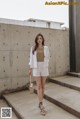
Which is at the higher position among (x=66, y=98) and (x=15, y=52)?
(x=15, y=52)

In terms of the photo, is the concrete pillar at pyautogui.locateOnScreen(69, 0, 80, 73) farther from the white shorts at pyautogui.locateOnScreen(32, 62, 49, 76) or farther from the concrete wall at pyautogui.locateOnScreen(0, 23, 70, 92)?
the white shorts at pyautogui.locateOnScreen(32, 62, 49, 76)

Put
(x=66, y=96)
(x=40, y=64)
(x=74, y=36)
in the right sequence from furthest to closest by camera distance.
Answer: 1. (x=74, y=36)
2. (x=66, y=96)
3. (x=40, y=64)

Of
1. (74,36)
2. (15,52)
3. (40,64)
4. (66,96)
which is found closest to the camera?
(40,64)

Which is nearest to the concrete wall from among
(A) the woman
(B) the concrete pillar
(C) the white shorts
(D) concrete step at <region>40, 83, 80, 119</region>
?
(B) the concrete pillar

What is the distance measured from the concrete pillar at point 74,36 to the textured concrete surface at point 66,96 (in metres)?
1.74

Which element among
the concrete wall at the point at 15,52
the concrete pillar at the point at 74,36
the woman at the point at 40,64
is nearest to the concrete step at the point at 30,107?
the woman at the point at 40,64

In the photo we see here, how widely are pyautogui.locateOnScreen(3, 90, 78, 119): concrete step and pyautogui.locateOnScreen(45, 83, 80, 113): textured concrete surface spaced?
0.18m

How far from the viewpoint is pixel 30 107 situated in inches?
166

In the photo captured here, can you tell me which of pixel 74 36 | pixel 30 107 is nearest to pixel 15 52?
pixel 30 107

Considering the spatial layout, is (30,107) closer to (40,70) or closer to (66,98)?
(66,98)

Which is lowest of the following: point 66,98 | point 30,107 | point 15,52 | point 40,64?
point 30,107

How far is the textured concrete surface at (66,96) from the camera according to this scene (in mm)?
3875

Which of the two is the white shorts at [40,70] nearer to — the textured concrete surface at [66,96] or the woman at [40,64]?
the woman at [40,64]

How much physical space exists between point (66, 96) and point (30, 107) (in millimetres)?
901
